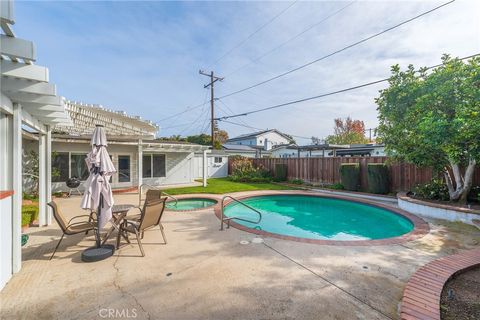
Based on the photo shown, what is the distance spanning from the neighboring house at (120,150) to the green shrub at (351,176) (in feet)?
31.5

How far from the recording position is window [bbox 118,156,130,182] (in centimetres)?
1439

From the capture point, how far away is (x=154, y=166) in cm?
1584

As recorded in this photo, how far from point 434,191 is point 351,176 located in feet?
13.7

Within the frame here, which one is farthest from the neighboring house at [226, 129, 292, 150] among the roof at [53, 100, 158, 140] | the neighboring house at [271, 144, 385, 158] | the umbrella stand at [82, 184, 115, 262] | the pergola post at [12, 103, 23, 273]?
the pergola post at [12, 103, 23, 273]

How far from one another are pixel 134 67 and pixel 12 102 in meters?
10.9

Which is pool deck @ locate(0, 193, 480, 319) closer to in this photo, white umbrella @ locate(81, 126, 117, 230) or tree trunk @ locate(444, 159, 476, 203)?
white umbrella @ locate(81, 126, 117, 230)

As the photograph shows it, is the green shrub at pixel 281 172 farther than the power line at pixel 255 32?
Yes

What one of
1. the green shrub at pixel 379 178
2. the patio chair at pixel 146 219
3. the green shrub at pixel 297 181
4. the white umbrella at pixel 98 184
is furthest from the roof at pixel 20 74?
the green shrub at pixel 297 181

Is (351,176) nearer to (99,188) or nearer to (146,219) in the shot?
(146,219)

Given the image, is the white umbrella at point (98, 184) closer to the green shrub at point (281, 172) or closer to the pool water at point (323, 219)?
the pool water at point (323, 219)

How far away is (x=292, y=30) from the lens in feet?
37.6

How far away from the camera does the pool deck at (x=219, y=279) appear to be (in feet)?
8.95

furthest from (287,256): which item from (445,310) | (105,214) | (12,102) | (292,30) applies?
(292,30)

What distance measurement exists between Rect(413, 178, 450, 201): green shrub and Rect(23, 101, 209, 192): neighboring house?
11123 mm
